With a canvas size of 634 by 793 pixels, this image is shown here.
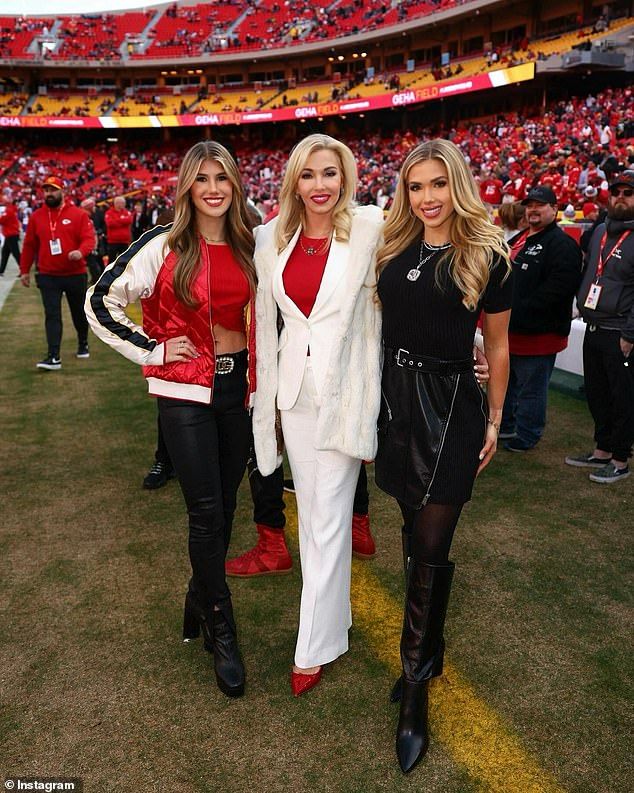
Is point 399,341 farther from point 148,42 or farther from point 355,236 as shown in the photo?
point 148,42

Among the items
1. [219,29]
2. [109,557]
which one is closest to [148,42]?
[219,29]

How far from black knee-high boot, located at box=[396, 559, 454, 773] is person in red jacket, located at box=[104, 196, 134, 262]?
9.89 metres

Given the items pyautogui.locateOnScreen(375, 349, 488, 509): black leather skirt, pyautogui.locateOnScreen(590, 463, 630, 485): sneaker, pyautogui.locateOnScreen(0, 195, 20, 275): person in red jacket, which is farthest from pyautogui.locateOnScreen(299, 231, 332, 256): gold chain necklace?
pyautogui.locateOnScreen(0, 195, 20, 275): person in red jacket

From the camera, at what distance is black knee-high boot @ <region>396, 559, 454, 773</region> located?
207 centimetres

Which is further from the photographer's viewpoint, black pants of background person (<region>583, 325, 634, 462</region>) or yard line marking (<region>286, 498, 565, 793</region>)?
black pants of background person (<region>583, 325, 634, 462</region>)

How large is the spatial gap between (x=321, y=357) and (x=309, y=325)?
0.12m

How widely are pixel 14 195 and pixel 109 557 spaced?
3810 cm

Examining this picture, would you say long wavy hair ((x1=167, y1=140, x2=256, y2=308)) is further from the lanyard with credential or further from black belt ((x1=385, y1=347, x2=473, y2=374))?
the lanyard with credential

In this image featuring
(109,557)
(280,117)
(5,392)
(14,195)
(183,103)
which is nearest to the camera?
(109,557)

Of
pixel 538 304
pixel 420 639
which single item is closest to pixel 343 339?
pixel 420 639

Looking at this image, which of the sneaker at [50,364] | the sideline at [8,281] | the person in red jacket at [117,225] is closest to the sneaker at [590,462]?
the sneaker at [50,364]

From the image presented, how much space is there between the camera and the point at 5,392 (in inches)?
246

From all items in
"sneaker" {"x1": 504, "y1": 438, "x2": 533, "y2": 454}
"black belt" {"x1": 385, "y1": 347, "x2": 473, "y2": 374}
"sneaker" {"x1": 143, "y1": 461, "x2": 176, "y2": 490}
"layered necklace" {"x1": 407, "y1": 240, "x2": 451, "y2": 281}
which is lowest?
"sneaker" {"x1": 504, "y1": 438, "x2": 533, "y2": 454}

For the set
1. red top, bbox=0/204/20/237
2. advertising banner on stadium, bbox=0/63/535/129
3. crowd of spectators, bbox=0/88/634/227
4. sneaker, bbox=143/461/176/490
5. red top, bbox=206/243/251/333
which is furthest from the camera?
advertising banner on stadium, bbox=0/63/535/129
